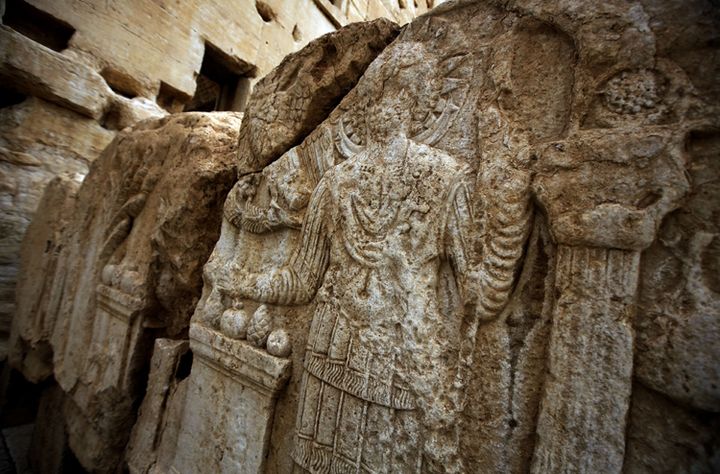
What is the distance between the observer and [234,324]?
171cm

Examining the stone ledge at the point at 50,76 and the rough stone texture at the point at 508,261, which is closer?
the rough stone texture at the point at 508,261

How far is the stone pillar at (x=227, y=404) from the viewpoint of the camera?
1544 mm

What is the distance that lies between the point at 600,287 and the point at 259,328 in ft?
Result: 4.39

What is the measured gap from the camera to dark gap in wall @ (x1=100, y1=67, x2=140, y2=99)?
190 inches

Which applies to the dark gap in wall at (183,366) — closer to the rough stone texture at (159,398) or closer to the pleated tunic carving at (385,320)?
the rough stone texture at (159,398)

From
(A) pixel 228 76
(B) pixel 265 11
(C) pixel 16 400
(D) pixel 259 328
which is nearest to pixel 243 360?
(D) pixel 259 328

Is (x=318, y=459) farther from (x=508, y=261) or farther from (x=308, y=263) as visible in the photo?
(x=508, y=261)

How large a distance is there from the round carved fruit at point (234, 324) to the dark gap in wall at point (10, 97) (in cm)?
461

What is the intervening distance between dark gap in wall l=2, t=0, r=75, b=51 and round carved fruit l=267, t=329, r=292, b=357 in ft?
17.5

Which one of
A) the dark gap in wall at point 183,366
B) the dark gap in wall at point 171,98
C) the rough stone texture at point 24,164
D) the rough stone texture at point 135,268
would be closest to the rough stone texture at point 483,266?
the dark gap in wall at point 183,366

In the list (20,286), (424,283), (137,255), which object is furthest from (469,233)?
(20,286)

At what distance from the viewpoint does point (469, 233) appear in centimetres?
117

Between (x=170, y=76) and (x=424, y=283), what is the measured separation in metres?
5.84

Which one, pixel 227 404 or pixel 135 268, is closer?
pixel 227 404
